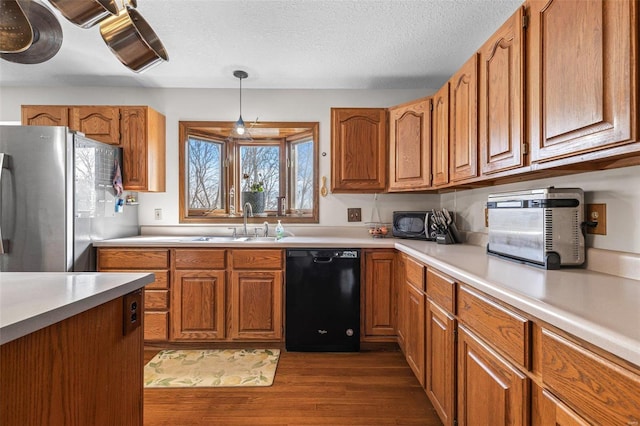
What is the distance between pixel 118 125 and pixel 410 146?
8.64ft

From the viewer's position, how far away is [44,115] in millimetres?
2746

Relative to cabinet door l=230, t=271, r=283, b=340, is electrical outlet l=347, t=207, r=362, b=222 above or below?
above

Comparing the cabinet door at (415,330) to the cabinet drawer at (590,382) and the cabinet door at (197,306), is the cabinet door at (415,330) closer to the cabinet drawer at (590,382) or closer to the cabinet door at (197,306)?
the cabinet drawer at (590,382)

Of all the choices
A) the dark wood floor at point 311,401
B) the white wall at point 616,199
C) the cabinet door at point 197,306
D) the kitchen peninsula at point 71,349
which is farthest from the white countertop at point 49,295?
the white wall at point 616,199

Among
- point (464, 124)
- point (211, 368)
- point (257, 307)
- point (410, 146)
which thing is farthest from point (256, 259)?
point (464, 124)

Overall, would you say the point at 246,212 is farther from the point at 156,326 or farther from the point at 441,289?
the point at 441,289

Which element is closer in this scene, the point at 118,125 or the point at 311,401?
the point at 311,401

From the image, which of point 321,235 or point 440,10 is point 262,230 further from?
point 440,10

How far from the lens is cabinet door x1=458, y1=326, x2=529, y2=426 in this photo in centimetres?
92

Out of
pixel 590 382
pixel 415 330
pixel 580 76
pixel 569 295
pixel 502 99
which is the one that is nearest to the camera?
pixel 590 382

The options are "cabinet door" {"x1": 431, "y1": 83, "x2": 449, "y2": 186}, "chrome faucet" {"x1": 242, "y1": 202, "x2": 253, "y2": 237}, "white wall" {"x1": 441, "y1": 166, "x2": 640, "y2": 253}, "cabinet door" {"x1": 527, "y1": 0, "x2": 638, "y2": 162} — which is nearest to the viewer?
"cabinet door" {"x1": 527, "y1": 0, "x2": 638, "y2": 162}

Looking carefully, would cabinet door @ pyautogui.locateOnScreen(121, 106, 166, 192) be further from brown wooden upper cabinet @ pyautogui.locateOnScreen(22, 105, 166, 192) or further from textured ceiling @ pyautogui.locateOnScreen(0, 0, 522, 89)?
textured ceiling @ pyautogui.locateOnScreen(0, 0, 522, 89)

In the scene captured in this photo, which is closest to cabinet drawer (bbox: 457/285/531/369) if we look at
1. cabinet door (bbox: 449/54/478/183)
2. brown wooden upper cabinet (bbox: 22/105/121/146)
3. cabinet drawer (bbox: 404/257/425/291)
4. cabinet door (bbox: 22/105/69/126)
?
cabinet drawer (bbox: 404/257/425/291)

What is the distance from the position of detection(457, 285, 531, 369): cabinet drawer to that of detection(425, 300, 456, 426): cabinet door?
0.57 feet
